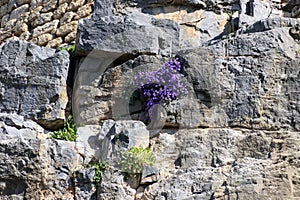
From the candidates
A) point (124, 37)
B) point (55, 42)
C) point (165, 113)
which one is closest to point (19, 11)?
point (55, 42)

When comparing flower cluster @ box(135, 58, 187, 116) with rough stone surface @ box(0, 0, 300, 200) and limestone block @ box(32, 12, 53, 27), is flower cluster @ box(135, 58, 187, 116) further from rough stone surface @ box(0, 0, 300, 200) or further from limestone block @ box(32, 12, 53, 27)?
limestone block @ box(32, 12, 53, 27)

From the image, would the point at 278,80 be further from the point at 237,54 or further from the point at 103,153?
the point at 103,153

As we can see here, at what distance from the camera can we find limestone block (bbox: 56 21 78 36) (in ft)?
31.0

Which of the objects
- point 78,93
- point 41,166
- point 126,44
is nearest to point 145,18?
point 126,44

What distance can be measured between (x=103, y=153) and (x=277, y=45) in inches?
76.0

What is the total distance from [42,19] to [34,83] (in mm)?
2571

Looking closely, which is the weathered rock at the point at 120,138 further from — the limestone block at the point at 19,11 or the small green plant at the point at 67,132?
the limestone block at the point at 19,11

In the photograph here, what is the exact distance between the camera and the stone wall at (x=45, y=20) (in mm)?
9523

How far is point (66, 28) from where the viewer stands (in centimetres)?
952

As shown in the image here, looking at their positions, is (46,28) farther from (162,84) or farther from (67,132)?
(162,84)

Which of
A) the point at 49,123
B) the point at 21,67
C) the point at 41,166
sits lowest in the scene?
the point at 41,166

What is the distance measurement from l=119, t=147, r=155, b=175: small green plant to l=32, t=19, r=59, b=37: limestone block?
138 inches

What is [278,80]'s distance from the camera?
7.11 metres

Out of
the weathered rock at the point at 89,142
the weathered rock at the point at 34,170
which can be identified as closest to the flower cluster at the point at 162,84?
the weathered rock at the point at 89,142
